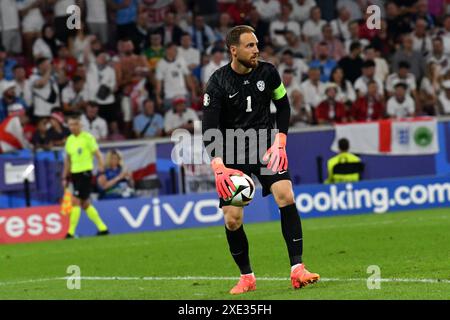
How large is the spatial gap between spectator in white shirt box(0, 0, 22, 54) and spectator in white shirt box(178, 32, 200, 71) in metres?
3.35

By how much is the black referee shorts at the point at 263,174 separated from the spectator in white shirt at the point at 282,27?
14813 millimetres

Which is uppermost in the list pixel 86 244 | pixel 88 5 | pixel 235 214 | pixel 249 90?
pixel 88 5

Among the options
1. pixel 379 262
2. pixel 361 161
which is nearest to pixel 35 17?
pixel 361 161

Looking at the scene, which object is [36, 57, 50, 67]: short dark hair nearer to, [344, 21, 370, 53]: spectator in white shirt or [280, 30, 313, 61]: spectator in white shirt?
[280, 30, 313, 61]: spectator in white shirt

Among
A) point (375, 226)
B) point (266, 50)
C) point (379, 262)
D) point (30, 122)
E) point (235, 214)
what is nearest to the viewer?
point (235, 214)

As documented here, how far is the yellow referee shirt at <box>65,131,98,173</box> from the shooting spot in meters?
20.2

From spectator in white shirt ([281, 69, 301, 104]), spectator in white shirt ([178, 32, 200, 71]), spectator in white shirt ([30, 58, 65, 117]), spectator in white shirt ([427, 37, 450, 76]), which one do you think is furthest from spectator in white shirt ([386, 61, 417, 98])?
spectator in white shirt ([30, 58, 65, 117])

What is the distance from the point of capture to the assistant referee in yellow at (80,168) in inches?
790

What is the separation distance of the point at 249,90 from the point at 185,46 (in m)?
13.8

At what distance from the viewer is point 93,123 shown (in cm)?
2267

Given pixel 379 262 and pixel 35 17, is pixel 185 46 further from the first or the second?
pixel 379 262

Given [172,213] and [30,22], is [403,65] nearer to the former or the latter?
[172,213]

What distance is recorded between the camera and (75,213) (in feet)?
65.9

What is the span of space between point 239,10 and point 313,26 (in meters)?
1.67
